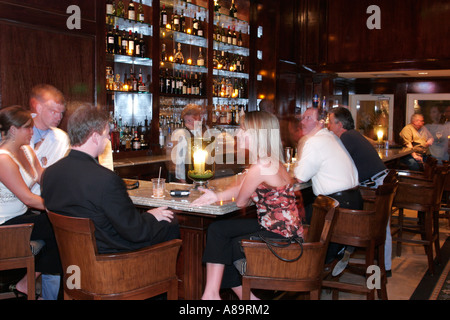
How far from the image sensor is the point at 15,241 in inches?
102

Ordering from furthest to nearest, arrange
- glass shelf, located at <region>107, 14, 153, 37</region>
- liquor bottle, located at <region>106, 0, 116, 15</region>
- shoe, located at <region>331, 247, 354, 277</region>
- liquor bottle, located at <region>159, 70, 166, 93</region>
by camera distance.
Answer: liquor bottle, located at <region>159, 70, 166, 93</region>, glass shelf, located at <region>107, 14, 153, 37</region>, liquor bottle, located at <region>106, 0, 116, 15</region>, shoe, located at <region>331, 247, 354, 277</region>

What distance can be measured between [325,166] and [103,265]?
2060mm

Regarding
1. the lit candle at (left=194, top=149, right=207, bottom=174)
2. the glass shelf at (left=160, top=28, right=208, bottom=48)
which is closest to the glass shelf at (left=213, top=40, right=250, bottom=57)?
the glass shelf at (left=160, top=28, right=208, bottom=48)

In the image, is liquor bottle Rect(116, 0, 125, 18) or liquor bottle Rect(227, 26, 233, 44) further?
liquor bottle Rect(227, 26, 233, 44)

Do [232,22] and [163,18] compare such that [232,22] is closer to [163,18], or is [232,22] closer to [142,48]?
[163,18]

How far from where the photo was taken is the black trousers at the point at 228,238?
275 cm

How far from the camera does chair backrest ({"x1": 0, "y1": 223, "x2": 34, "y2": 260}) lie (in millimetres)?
2564

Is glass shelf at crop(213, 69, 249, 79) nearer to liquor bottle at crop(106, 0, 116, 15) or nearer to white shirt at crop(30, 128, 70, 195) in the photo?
liquor bottle at crop(106, 0, 116, 15)

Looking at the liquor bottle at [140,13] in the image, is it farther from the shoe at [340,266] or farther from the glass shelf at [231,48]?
the shoe at [340,266]

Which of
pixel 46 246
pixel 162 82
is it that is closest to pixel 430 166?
pixel 162 82

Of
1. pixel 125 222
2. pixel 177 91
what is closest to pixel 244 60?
pixel 177 91

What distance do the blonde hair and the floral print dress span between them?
0.21 m

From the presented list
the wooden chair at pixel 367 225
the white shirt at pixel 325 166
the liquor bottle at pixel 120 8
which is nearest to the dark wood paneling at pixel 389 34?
the liquor bottle at pixel 120 8

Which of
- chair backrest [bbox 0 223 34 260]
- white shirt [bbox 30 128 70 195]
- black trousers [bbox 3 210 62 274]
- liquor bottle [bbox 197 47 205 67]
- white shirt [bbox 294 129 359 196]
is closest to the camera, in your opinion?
chair backrest [bbox 0 223 34 260]
